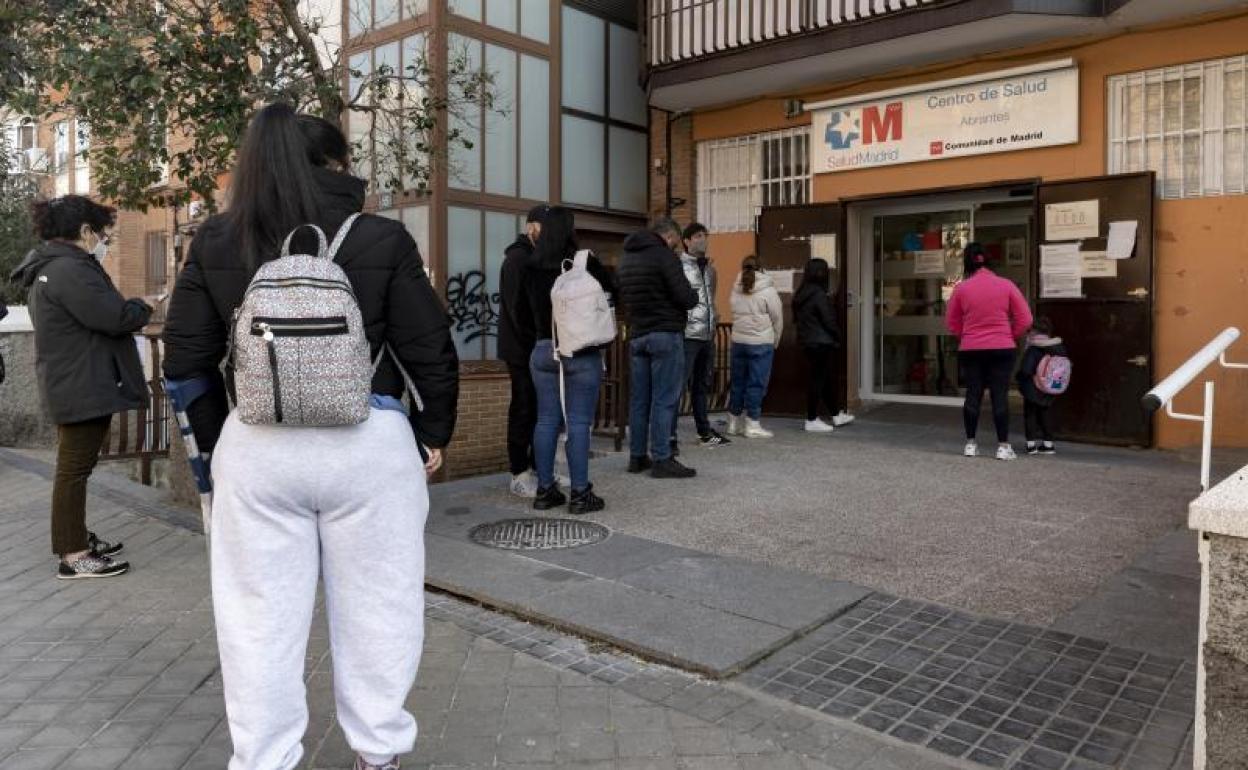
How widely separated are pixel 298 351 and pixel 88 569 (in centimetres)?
343

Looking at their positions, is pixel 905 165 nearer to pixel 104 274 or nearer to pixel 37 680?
pixel 104 274

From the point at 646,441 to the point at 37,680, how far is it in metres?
4.60

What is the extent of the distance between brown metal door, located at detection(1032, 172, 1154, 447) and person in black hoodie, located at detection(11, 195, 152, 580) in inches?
313

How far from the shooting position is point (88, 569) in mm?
4902

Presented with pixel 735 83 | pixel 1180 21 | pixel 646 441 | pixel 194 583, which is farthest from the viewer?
pixel 735 83

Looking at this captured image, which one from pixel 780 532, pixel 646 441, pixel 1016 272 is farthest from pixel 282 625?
pixel 1016 272

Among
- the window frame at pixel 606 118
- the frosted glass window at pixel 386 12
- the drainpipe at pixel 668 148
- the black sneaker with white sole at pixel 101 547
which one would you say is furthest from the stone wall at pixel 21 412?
the drainpipe at pixel 668 148

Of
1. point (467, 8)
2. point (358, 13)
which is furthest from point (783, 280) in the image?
point (358, 13)

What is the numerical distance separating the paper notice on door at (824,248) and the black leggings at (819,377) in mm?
1313

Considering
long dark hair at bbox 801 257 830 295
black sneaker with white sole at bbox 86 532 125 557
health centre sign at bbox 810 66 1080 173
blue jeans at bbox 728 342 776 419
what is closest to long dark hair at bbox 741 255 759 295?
blue jeans at bbox 728 342 776 419

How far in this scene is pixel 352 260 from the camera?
8.27 ft

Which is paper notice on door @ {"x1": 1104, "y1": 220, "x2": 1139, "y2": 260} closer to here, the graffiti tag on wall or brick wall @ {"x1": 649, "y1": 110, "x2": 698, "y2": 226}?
brick wall @ {"x1": 649, "y1": 110, "x2": 698, "y2": 226}

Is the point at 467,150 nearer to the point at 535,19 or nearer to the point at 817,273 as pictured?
the point at 535,19

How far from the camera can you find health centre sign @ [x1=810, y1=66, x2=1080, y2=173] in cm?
931
